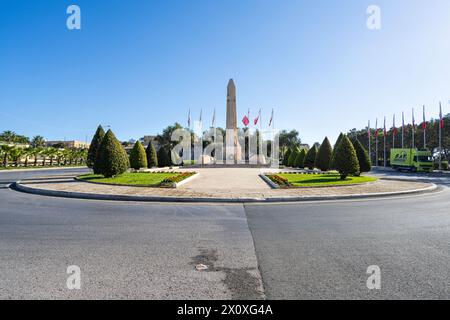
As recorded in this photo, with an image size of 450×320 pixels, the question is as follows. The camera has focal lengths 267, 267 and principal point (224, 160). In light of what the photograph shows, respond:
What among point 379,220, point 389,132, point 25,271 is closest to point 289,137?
point 389,132

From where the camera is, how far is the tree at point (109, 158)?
60.3 ft

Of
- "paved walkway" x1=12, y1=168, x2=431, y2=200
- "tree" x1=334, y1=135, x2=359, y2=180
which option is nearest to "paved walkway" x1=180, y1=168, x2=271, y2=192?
"paved walkway" x1=12, y1=168, x2=431, y2=200

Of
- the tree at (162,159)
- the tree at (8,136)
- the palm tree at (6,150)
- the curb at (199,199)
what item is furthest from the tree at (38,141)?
the curb at (199,199)

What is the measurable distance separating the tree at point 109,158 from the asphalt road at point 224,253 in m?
10.0

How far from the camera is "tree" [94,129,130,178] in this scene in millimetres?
18388

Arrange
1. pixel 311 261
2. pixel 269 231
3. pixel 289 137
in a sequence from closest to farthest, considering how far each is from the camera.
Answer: pixel 311 261, pixel 269 231, pixel 289 137

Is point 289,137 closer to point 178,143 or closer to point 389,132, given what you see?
point 389,132

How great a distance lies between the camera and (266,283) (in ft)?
11.9

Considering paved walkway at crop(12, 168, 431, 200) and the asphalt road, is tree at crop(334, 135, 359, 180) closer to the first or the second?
paved walkway at crop(12, 168, 431, 200)

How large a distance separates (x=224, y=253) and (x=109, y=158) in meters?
15.8

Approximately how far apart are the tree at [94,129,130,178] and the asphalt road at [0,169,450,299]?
10.0m

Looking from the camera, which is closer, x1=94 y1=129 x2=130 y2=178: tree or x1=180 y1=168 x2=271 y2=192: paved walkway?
x1=180 y1=168 x2=271 y2=192: paved walkway
